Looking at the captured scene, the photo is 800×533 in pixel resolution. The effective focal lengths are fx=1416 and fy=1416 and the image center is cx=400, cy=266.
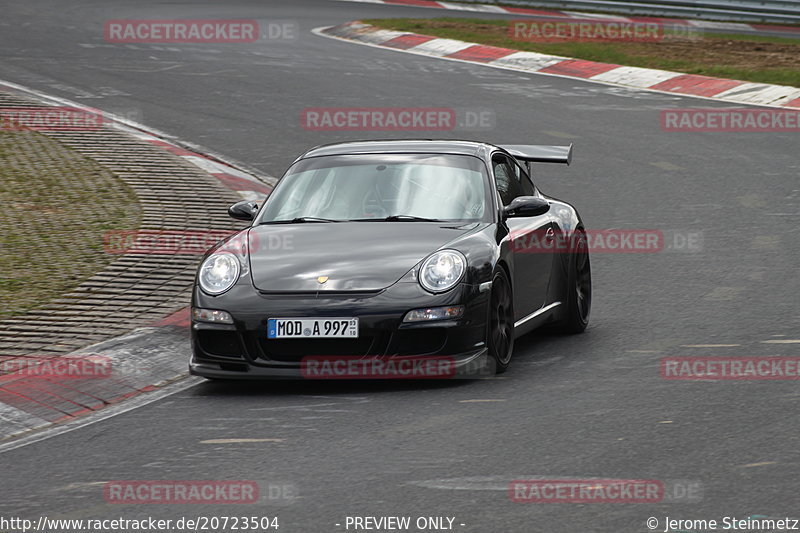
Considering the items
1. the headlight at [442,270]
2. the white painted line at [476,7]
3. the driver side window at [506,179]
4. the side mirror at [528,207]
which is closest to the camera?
the headlight at [442,270]

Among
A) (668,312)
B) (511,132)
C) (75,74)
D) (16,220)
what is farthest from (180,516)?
(75,74)

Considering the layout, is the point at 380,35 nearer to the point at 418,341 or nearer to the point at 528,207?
the point at 528,207

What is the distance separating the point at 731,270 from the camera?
11.0 m

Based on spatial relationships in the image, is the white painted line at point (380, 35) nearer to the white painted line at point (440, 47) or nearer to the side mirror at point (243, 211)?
the white painted line at point (440, 47)

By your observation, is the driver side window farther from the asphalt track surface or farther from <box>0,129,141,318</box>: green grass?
<box>0,129,141,318</box>: green grass

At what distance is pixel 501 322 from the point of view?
8266 mm

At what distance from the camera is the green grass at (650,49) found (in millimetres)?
21609

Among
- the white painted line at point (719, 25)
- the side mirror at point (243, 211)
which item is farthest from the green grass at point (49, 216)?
the white painted line at point (719, 25)

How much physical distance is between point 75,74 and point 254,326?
560 inches

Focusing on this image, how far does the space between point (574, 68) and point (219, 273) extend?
15326 millimetres

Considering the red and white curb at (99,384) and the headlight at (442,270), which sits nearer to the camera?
the red and white curb at (99,384)

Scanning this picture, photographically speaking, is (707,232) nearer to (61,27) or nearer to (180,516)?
(180,516)

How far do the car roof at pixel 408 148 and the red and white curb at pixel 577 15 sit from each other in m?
20.4

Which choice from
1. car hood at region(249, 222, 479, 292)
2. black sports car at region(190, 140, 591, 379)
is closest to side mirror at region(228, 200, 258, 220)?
black sports car at region(190, 140, 591, 379)
